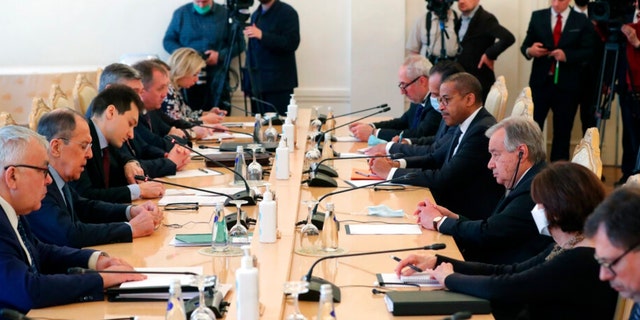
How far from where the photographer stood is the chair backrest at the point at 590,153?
144 inches

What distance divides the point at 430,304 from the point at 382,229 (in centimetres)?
106

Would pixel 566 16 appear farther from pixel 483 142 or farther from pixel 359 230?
pixel 359 230

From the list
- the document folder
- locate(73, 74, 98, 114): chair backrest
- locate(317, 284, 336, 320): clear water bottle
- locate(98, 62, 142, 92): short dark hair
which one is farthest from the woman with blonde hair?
locate(317, 284, 336, 320): clear water bottle

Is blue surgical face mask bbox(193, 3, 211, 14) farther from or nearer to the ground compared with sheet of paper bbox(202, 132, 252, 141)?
farther from the ground

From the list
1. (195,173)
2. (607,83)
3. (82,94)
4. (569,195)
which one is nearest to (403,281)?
(569,195)

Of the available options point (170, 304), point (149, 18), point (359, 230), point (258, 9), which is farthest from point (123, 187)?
point (149, 18)

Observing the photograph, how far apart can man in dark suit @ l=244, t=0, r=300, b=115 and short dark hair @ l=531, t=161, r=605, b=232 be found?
5330 mm

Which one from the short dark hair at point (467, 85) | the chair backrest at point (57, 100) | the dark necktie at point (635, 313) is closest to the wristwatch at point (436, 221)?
the short dark hair at point (467, 85)

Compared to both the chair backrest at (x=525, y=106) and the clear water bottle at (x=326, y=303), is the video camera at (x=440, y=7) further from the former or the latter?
the clear water bottle at (x=326, y=303)

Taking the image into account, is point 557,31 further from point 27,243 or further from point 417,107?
point 27,243

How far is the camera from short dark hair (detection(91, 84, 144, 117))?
4508mm

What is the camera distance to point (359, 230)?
388 cm

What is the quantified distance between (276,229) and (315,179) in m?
1.41

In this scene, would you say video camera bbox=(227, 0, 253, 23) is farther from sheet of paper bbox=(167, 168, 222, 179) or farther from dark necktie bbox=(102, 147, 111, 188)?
dark necktie bbox=(102, 147, 111, 188)
